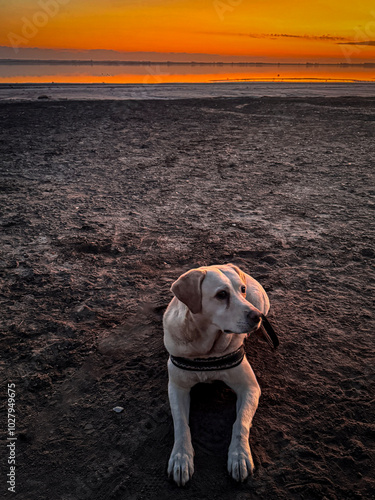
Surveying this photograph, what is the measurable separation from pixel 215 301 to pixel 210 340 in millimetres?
291

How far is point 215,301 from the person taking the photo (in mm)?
2537

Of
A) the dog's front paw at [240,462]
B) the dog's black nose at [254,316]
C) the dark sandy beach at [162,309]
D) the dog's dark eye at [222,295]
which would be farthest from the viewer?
the dog's dark eye at [222,295]

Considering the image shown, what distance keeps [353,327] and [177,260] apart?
2.10 m

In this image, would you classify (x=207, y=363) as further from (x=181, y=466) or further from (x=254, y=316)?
(x=181, y=466)

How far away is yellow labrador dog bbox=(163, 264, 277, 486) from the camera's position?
245 cm

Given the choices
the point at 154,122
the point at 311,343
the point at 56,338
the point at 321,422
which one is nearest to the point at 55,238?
A: the point at 56,338

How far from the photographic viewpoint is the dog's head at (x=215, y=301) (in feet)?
8.07

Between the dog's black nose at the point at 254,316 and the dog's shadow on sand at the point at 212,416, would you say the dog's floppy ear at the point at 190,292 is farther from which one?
the dog's shadow on sand at the point at 212,416

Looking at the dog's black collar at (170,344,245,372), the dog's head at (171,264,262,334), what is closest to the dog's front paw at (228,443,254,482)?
the dog's black collar at (170,344,245,372)

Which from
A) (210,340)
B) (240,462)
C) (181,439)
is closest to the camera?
(240,462)

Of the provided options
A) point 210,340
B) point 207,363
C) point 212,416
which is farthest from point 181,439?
point 210,340

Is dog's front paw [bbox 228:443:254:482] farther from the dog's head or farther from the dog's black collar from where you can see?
the dog's head

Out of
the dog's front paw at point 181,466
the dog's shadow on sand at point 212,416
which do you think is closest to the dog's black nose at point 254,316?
the dog's shadow on sand at point 212,416

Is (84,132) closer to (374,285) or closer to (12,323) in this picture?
(12,323)
